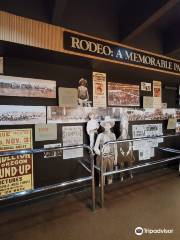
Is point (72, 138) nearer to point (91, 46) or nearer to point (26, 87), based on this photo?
point (26, 87)

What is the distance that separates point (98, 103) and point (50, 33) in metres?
1.20

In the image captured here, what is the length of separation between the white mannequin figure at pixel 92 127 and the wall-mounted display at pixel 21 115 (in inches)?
24.8

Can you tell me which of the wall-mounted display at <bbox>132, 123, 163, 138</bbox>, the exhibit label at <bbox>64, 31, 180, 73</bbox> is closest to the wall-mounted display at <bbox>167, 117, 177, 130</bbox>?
the wall-mounted display at <bbox>132, 123, 163, 138</bbox>

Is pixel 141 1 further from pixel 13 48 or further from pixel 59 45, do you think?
pixel 13 48

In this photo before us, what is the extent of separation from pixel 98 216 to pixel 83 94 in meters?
1.51

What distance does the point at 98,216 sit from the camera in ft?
6.41

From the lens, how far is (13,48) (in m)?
1.85

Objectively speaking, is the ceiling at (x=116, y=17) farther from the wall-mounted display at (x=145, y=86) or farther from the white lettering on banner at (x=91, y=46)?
the wall-mounted display at (x=145, y=86)

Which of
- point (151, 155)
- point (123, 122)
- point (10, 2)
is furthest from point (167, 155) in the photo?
point (10, 2)

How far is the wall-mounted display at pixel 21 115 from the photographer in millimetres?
2101

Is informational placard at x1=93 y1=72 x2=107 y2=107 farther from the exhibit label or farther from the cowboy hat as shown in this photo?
the exhibit label

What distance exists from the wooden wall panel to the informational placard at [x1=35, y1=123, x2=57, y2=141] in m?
0.94

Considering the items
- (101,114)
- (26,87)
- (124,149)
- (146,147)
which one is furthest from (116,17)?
(146,147)

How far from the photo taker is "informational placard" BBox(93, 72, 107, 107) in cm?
273
